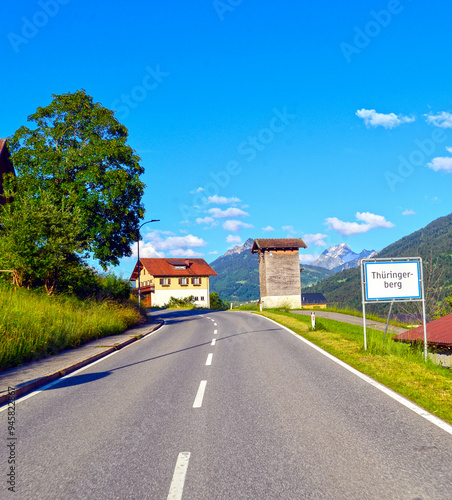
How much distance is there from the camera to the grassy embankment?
36.1ft

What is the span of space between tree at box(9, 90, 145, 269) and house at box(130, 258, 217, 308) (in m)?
45.3

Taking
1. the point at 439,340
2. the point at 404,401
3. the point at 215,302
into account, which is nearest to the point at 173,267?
the point at 215,302

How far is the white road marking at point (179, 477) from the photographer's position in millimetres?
3418

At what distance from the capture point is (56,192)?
23297mm

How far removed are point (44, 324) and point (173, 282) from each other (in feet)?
195

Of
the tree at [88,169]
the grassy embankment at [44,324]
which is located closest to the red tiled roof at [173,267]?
the tree at [88,169]

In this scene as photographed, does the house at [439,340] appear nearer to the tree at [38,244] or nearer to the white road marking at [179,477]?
the white road marking at [179,477]

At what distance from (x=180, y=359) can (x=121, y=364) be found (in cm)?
162

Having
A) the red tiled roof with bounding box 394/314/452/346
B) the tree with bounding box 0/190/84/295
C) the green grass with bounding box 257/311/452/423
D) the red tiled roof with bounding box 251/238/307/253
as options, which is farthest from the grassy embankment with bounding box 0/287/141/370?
the red tiled roof with bounding box 251/238/307/253

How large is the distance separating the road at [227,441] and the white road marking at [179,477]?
0.7 inches

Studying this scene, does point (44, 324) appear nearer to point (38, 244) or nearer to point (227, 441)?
point (38, 244)

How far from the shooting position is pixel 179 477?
3727 mm

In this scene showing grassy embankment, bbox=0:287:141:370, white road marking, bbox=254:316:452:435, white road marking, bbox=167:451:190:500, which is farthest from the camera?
grassy embankment, bbox=0:287:141:370

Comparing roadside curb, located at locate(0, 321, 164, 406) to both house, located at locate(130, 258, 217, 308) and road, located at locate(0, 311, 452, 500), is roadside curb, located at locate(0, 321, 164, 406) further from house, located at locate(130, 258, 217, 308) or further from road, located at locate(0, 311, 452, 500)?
house, located at locate(130, 258, 217, 308)
